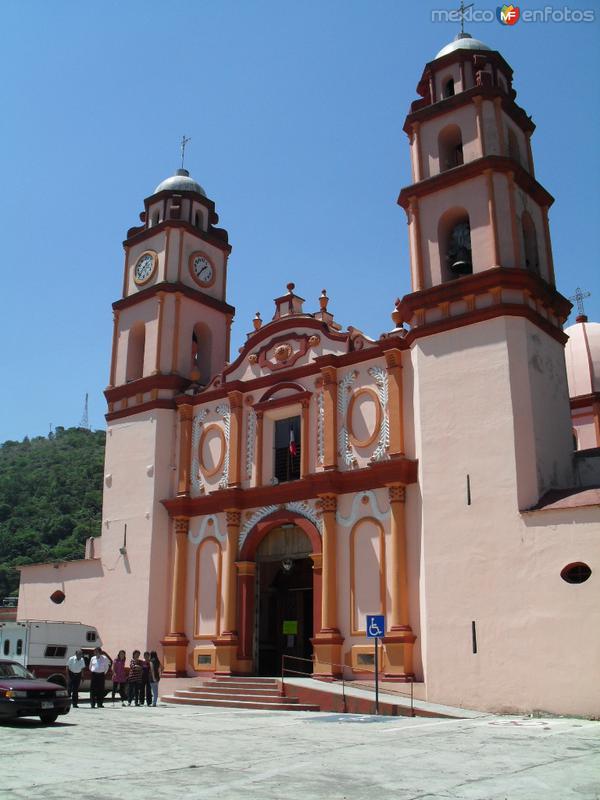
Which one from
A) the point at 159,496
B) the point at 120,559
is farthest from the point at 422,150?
the point at 120,559

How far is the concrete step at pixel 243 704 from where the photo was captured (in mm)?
20969

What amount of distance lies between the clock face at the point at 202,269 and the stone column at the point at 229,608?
1005 cm

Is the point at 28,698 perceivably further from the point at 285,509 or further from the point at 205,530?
the point at 205,530

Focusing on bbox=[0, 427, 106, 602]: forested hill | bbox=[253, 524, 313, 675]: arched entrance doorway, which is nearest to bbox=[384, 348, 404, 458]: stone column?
bbox=[253, 524, 313, 675]: arched entrance doorway

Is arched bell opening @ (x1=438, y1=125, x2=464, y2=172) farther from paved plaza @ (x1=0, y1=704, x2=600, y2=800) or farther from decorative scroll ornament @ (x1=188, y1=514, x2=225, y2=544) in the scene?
paved plaza @ (x1=0, y1=704, x2=600, y2=800)

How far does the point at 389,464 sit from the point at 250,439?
21.4 feet

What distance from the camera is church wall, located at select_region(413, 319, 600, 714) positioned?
61.0ft

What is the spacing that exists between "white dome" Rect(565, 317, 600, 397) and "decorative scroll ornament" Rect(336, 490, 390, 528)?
13503 millimetres

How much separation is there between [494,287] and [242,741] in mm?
13595

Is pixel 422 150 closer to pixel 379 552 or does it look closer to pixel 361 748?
pixel 379 552

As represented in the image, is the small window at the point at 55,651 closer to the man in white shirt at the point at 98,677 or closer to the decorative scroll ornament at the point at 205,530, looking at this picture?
the man in white shirt at the point at 98,677

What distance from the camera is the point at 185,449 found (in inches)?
1166

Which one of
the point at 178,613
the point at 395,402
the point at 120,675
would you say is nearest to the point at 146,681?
the point at 120,675

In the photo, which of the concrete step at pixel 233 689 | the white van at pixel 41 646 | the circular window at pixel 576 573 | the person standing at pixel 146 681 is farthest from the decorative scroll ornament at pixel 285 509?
the circular window at pixel 576 573
